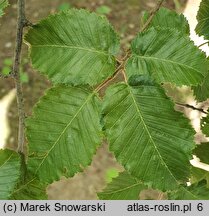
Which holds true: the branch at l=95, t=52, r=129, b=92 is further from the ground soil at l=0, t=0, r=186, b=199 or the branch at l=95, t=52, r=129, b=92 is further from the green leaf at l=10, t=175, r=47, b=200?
the ground soil at l=0, t=0, r=186, b=199

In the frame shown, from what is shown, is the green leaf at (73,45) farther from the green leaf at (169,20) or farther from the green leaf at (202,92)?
the green leaf at (202,92)

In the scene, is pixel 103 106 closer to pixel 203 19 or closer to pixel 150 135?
pixel 150 135

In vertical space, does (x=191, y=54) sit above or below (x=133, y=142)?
above

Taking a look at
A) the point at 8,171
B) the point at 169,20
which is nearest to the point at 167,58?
the point at 169,20

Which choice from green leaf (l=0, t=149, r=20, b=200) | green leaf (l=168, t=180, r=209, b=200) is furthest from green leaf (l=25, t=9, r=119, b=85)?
green leaf (l=168, t=180, r=209, b=200)

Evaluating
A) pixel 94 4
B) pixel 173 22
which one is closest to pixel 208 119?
pixel 173 22

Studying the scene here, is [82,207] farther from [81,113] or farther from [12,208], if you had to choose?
[81,113]
